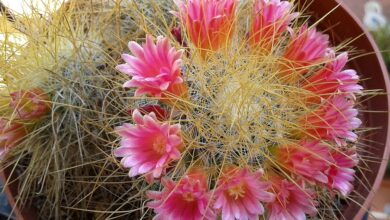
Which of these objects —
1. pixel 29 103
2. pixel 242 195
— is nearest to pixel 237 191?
pixel 242 195

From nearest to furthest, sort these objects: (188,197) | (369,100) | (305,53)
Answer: (188,197) → (305,53) → (369,100)

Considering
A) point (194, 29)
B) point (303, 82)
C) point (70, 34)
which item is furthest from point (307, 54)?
point (70, 34)

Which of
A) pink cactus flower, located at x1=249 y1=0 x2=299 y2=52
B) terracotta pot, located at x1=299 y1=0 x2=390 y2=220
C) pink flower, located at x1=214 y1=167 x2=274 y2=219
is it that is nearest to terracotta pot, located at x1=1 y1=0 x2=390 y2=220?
terracotta pot, located at x1=299 y1=0 x2=390 y2=220

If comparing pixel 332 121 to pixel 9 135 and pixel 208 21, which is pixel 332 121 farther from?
pixel 9 135

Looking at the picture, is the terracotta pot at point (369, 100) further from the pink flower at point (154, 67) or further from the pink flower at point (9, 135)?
the pink flower at point (154, 67)

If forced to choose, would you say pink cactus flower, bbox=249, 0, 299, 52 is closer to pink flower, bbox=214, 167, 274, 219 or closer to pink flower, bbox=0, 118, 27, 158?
pink flower, bbox=214, 167, 274, 219

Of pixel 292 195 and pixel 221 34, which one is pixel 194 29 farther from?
pixel 292 195

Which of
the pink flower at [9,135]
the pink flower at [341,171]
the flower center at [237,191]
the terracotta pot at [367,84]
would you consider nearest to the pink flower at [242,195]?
the flower center at [237,191]
